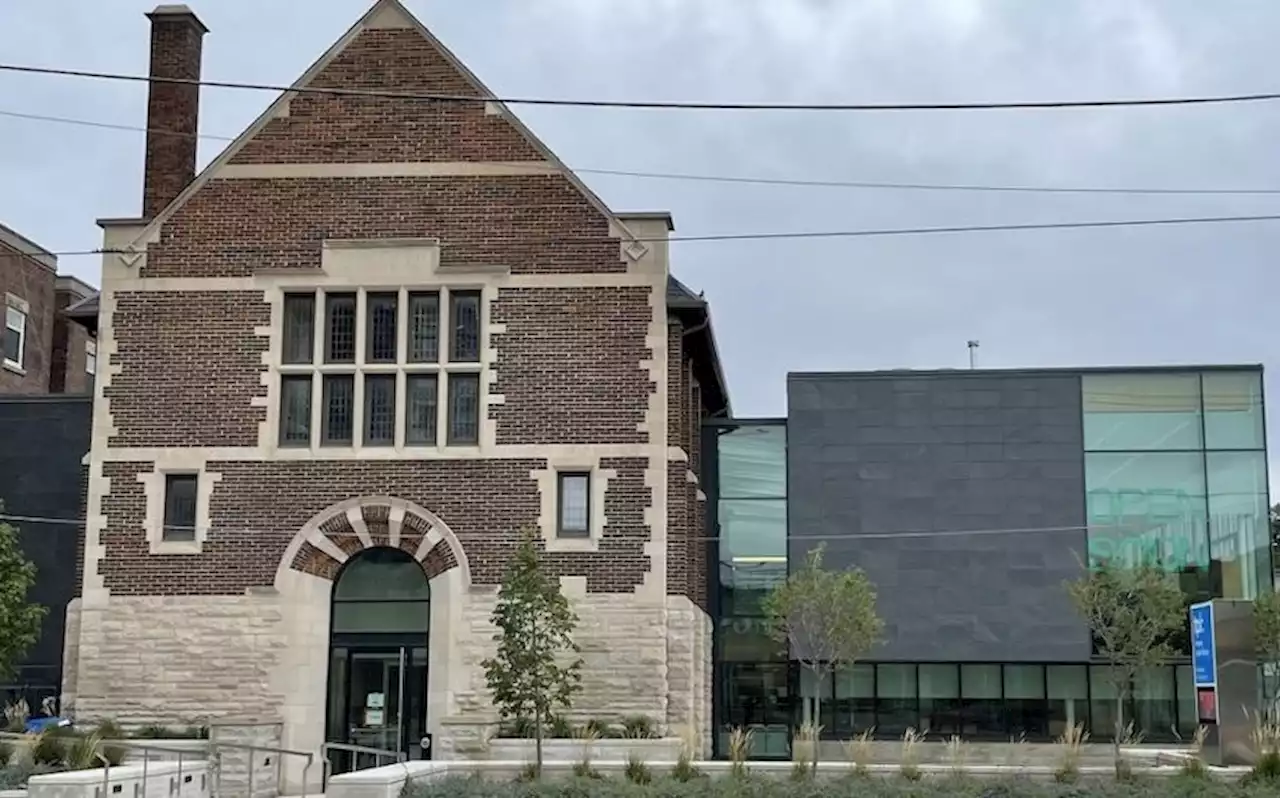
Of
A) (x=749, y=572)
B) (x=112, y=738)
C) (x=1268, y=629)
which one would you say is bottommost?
(x=112, y=738)

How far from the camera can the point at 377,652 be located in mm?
25609

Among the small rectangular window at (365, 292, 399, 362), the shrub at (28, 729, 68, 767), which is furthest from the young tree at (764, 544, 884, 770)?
the shrub at (28, 729, 68, 767)

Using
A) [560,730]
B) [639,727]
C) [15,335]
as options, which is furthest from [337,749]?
[15,335]

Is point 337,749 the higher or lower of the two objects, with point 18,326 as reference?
lower

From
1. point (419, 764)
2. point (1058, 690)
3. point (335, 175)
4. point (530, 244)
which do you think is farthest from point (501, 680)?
point (1058, 690)

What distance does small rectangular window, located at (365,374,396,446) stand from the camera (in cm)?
2558

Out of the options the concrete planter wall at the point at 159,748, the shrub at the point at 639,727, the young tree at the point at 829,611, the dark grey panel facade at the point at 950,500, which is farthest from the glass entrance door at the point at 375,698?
the dark grey panel facade at the point at 950,500

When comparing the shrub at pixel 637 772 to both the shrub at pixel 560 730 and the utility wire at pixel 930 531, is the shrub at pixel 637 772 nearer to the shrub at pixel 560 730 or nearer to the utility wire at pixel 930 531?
the shrub at pixel 560 730

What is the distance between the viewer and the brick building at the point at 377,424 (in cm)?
2480

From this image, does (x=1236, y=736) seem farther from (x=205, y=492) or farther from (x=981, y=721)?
(x=205, y=492)

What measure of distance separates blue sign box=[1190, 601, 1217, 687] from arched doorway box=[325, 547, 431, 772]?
36.8 feet

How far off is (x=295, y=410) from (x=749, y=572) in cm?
1124

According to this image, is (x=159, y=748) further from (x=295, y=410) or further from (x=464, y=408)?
(x=464, y=408)

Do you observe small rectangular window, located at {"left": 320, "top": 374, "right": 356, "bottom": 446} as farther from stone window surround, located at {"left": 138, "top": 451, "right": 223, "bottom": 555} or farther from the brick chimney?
the brick chimney
